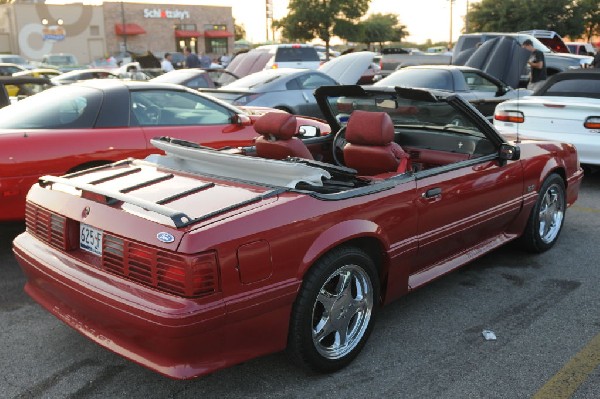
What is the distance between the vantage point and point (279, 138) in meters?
4.08

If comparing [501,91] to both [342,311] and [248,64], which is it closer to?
[248,64]

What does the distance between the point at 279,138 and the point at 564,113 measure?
451 cm

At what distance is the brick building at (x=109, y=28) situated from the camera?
47562 millimetres

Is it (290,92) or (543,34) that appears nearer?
(290,92)

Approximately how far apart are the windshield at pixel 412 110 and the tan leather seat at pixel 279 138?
0.65 metres

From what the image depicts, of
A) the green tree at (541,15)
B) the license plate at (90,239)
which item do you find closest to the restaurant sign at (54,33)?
the green tree at (541,15)

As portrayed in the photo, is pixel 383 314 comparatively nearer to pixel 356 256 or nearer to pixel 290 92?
pixel 356 256

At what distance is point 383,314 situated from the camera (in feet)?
13.2

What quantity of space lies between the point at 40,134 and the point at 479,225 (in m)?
3.53

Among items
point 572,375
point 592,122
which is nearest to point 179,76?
point 592,122

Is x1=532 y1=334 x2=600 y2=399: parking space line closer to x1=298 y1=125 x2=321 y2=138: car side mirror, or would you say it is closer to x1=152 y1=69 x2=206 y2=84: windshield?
x1=298 y1=125 x2=321 y2=138: car side mirror

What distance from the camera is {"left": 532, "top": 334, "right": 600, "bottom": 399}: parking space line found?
3.06 metres

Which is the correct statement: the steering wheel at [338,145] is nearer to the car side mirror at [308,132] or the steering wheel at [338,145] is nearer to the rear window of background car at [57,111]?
the car side mirror at [308,132]

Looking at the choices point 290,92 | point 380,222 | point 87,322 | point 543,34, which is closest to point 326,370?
point 380,222
